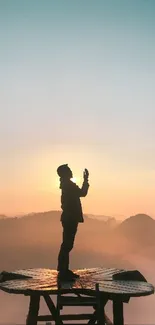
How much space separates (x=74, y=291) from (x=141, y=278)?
2.95 meters

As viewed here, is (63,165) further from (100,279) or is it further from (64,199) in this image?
(100,279)

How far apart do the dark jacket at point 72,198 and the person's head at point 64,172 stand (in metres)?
0.16

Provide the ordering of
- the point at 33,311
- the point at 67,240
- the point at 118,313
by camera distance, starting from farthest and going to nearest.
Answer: the point at 67,240
the point at 33,311
the point at 118,313

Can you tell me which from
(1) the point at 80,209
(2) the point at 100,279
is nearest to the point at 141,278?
(2) the point at 100,279

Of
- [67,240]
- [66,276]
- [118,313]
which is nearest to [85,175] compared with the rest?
[67,240]

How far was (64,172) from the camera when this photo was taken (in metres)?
11.4

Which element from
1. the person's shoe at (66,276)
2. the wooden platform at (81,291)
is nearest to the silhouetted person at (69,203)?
the person's shoe at (66,276)

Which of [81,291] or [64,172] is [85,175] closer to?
[64,172]

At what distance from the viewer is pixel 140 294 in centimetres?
912

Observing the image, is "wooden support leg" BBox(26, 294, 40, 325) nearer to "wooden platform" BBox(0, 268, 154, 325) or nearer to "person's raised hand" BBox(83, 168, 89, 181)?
"wooden platform" BBox(0, 268, 154, 325)

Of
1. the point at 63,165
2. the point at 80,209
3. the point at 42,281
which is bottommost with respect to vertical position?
the point at 42,281

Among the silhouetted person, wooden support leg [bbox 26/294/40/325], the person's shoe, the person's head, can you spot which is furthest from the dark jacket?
wooden support leg [bbox 26/294/40/325]

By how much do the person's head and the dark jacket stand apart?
0.16m

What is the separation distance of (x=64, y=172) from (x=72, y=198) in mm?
840
